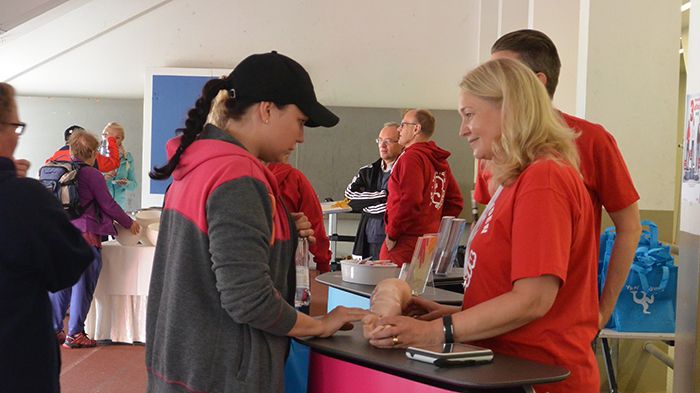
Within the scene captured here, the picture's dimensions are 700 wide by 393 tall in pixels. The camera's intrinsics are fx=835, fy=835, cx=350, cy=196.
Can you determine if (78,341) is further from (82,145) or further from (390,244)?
(390,244)

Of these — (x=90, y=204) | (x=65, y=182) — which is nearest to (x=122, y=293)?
(x=90, y=204)

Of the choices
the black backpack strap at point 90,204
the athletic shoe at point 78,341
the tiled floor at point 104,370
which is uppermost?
the black backpack strap at point 90,204

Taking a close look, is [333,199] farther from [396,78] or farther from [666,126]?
[666,126]

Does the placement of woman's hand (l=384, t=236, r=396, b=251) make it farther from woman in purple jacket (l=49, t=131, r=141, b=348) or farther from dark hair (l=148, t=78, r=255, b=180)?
dark hair (l=148, t=78, r=255, b=180)

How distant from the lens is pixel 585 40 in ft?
14.2

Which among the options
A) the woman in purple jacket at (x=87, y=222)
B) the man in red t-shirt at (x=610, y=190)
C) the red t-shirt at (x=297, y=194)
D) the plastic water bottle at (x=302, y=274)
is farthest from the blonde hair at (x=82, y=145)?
the man in red t-shirt at (x=610, y=190)

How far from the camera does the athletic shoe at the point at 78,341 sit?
18.5ft

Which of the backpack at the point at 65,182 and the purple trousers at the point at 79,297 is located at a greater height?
the backpack at the point at 65,182

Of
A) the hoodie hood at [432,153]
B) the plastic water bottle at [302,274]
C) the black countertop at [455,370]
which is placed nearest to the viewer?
the black countertop at [455,370]

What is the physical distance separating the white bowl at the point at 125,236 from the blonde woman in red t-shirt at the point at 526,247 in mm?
4212

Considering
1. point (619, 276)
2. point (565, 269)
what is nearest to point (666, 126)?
point (619, 276)

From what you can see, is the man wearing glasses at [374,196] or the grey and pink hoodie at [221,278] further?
the man wearing glasses at [374,196]

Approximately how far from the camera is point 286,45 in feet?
34.7

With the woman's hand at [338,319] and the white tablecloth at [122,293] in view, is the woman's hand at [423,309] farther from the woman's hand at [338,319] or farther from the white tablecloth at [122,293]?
the white tablecloth at [122,293]
